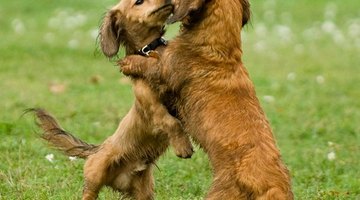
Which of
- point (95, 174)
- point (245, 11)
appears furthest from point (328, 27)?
point (245, 11)

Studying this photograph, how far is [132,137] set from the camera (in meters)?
7.54

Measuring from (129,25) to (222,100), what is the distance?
5.28ft

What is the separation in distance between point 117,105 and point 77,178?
3.72 m

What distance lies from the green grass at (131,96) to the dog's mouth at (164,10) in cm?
165

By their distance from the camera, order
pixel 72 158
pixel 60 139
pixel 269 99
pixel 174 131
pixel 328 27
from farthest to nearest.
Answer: pixel 328 27 → pixel 269 99 → pixel 72 158 → pixel 60 139 → pixel 174 131

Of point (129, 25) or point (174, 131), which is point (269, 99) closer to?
point (129, 25)

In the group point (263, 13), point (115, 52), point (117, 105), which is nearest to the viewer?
point (115, 52)

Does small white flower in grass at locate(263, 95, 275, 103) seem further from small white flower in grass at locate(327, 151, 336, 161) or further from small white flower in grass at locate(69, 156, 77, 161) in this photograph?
small white flower in grass at locate(69, 156, 77, 161)

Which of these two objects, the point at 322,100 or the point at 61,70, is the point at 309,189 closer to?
the point at 322,100

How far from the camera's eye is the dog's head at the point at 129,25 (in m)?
7.46

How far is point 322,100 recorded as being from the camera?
1264cm

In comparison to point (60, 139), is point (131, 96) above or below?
below

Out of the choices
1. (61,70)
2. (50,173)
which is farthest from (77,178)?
(61,70)

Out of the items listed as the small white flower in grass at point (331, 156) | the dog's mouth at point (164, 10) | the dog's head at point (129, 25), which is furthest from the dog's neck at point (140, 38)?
the small white flower in grass at point (331, 156)
